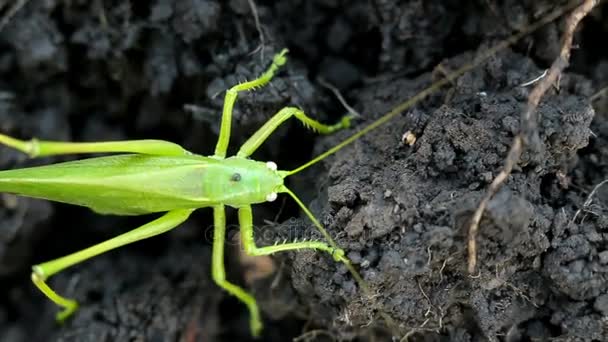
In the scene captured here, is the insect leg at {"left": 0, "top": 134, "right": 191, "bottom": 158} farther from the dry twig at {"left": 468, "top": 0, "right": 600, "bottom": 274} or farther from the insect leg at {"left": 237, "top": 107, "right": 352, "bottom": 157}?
the dry twig at {"left": 468, "top": 0, "right": 600, "bottom": 274}

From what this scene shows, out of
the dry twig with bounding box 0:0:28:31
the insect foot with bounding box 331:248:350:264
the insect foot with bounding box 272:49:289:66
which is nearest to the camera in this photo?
the insect foot with bounding box 331:248:350:264

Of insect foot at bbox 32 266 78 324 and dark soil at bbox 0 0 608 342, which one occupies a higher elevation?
dark soil at bbox 0 0 608 342

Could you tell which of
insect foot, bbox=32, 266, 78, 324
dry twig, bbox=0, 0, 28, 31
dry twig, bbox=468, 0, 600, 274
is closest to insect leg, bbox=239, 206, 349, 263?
dry twig, bbox=468, 0, 600, 274

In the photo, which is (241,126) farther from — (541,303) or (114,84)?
(541,303)

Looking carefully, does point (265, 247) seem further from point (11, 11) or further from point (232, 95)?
point (11, 11)

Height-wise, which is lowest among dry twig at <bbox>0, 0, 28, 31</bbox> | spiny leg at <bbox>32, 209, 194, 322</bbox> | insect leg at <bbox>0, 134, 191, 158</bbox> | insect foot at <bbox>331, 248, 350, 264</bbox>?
spiny leg at <bbox>32, 209, 194, 322</bbox>

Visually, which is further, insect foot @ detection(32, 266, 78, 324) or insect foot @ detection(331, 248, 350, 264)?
insect foot @ detection(32, 266, 78, 324)

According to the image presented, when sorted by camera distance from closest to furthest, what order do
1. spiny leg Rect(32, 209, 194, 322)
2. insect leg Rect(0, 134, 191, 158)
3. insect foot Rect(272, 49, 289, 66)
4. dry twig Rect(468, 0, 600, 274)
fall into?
dry twig Rect(468, 0, 600, 274) < insect leg Rect(0, 134, 191, 158) < spiny leg Rect(32, 209, 194, 322) < insect foot Rect(272, 49, 289, 66)

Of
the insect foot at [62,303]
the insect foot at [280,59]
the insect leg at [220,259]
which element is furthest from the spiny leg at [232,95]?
the insect foot at [62,303]

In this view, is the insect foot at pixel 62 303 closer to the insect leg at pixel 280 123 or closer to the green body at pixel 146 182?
the green body at pixel 146 182

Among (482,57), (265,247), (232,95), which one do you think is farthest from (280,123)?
(482,57)
